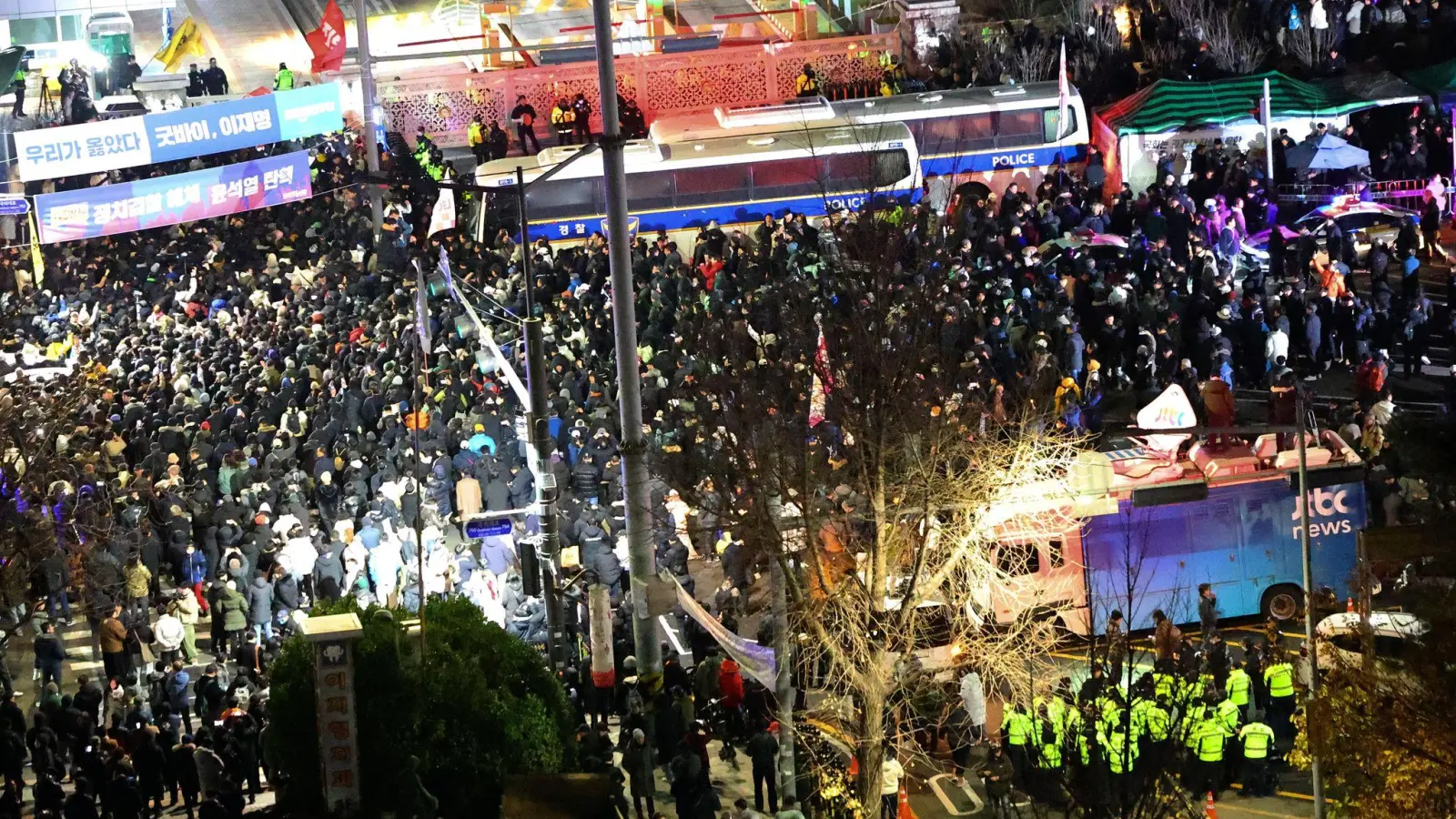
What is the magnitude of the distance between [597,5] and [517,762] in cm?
690

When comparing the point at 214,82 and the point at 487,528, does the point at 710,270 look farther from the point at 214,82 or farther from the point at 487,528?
the point at 214,82

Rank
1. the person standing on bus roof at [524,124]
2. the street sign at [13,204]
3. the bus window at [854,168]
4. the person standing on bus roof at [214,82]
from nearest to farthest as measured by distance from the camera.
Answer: the street sign at [13,204]
the bus window at [854,168]
the person standing on bus roof at [524,124]
the person standing on bus roof at [214,82]

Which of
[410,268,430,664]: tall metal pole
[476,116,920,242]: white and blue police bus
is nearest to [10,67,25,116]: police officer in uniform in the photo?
[476,116,920,242]: white and blue police bus

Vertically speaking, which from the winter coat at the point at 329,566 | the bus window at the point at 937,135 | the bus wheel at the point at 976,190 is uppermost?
the bus window at the point at 937,135

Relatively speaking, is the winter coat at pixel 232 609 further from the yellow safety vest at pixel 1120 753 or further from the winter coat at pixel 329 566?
the yellow safety vest at pixel 1120 753

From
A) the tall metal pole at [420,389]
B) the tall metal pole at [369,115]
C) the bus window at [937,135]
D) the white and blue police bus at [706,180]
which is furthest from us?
the bus window at [937,135]

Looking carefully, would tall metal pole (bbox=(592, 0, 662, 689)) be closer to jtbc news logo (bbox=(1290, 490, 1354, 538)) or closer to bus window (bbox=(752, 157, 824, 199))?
jtbc news logo (bbox=(1290, 490, 1354, 538))

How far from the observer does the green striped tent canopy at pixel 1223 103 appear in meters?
39.5

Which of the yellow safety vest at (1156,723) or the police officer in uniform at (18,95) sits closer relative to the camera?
the yellow safety vest at (1156,723)

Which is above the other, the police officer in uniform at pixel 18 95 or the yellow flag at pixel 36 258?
the police officer in uniform at pixel 18 95

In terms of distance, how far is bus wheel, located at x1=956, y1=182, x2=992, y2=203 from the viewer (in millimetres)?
39213

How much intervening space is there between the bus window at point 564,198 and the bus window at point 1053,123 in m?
8.97

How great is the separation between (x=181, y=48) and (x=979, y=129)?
23.4 metres

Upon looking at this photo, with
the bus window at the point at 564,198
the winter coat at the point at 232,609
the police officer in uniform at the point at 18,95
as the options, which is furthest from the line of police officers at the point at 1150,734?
the police officer in uniform at the point at 18,95
